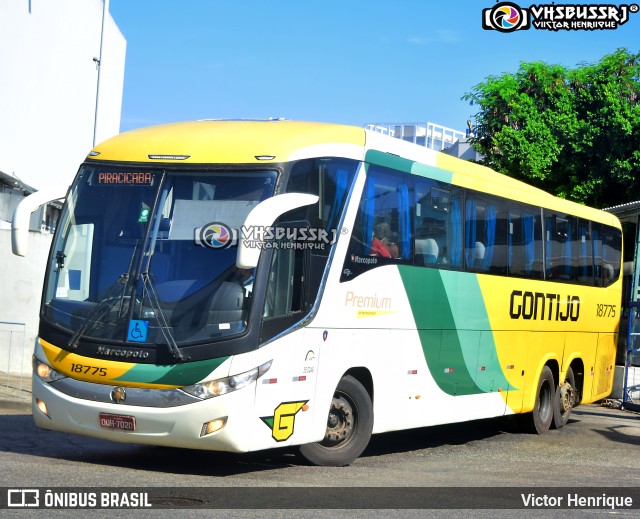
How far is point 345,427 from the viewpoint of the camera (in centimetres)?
1123

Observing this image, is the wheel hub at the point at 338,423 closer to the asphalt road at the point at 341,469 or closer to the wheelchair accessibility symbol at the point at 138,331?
the asphalt road at the point at 341,469

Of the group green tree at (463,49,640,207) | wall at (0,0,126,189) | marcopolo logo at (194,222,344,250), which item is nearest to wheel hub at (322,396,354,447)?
marcopolo logo at (194,222,344,250)

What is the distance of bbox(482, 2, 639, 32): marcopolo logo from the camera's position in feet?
79.7

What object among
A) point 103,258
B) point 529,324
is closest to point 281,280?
point 103,258

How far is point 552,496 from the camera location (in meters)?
9.91

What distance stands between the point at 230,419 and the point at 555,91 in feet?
107

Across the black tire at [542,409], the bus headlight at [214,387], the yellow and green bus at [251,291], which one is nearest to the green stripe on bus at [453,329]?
the yellow and green bus at [251,291]

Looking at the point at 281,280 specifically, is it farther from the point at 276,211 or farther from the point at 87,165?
the point at 87,165

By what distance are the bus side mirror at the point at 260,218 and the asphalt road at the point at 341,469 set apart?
197 cm

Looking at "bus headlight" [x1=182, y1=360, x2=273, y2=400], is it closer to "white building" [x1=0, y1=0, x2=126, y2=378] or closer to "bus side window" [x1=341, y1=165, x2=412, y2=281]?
"bus side window" [x1=341, y1=165, x2=412, y2=281]

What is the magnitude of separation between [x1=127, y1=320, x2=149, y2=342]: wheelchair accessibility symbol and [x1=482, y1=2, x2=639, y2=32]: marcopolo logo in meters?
16.5

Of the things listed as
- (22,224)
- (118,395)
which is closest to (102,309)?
(118,395)

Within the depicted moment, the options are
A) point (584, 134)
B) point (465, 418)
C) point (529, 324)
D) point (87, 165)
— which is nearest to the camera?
point (87, 165)

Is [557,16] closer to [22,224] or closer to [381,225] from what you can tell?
[381,225]
